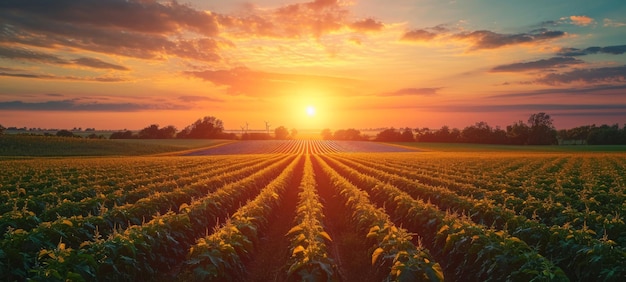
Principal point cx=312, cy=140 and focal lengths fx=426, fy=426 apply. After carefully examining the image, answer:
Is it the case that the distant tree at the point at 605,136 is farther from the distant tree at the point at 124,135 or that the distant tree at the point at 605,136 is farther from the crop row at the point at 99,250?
the distant tree at the point at 124,135

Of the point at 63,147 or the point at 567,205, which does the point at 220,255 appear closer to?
the point at 567,205

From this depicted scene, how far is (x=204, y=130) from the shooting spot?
16500 cm

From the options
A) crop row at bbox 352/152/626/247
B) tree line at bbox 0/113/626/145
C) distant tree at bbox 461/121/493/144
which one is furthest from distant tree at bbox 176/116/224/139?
crop row at bbox 352/152/626/247

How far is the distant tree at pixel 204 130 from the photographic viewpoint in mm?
161113

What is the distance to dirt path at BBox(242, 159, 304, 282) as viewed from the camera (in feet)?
38.0

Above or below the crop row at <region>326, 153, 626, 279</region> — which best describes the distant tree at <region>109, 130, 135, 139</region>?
above

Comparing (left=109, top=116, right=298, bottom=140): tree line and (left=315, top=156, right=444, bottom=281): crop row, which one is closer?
(left=315, top=156, right=444, bottom=281): crop row

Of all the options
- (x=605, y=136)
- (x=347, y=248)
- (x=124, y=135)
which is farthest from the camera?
(x=124, y=135)

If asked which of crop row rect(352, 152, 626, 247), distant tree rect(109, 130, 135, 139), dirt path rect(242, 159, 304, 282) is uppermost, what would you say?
distant tree rect(109, 130, 135, 139)

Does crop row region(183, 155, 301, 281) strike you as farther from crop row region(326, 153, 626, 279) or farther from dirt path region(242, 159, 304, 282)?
crop row region(326, 153, 626, 279)

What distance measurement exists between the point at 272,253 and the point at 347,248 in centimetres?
255

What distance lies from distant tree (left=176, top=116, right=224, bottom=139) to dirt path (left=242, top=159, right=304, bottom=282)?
14703 cm

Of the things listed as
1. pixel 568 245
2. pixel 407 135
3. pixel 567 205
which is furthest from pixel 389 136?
pixel 568 245

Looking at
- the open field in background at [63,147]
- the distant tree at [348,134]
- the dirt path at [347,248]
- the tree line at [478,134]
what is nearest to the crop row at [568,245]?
the dirt path at [347,248]
